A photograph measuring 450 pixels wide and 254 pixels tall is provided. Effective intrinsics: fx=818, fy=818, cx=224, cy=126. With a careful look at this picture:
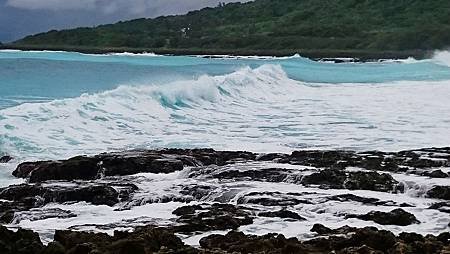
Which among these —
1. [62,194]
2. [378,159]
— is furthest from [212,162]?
[62,194]

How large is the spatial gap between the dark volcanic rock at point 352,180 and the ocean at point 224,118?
44 centimetres

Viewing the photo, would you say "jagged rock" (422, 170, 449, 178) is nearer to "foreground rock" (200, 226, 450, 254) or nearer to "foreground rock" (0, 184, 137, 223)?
"foreground rock" (200, 226, 450, 254)

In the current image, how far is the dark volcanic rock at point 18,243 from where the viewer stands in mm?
7281

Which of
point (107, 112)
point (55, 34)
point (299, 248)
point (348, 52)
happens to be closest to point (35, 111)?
point (107, 112)

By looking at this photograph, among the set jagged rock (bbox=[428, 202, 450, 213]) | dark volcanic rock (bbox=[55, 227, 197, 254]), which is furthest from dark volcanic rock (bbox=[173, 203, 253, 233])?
jagged rock (bbox=[428, 202, 450, 213])

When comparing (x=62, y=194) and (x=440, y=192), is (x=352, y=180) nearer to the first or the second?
(x=440, y=192)

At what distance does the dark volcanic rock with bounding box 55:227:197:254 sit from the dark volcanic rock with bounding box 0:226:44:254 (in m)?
0.30

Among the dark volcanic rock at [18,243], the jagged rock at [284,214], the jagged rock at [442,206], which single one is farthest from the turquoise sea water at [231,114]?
the dark volcanic rock at [18,243]

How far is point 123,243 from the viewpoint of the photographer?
736 cm

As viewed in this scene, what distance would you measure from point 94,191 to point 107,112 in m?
11.4

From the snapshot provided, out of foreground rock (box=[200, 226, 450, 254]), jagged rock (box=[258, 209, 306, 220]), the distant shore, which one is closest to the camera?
foreground rock (box=[200, 226, 450, 254])

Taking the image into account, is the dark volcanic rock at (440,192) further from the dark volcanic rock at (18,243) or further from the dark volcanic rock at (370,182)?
the dark volcanic rock at (18,243)

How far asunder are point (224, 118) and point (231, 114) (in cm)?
146

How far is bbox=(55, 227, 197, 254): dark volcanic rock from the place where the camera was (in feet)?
24.0
